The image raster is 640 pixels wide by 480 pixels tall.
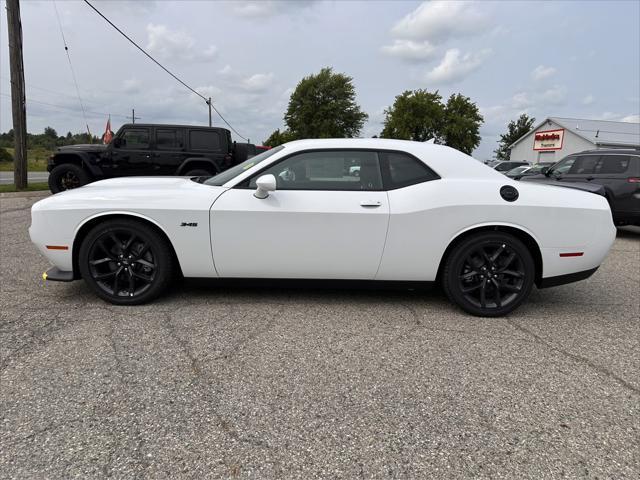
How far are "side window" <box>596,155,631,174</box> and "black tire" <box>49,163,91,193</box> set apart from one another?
35.7 ft

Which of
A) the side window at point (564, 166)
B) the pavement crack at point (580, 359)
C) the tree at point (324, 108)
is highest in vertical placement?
the tree at point (324, 108)

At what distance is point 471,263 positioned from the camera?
136 inches

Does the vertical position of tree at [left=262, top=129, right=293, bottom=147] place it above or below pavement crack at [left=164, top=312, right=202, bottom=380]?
above

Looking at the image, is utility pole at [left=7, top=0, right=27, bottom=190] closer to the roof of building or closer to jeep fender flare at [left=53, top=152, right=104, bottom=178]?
jeep fender flare at [left=53, top=152, right=104, bottom=178]

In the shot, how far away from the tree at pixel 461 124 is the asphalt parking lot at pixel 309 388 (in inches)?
2399

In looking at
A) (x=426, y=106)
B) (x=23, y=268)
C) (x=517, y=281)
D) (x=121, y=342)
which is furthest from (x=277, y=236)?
(x=426, y=106)

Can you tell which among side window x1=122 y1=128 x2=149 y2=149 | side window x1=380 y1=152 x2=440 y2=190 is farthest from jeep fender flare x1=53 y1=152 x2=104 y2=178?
side window x1=380 y1=152 x2=440 y2=190

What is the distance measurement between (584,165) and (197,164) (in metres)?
8.08

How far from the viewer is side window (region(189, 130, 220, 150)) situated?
9.94m

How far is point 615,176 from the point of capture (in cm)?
745

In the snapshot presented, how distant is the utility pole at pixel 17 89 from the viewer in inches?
432

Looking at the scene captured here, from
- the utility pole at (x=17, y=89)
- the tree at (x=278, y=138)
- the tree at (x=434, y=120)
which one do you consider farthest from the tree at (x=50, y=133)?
the utility pole at (x=17, y=89)

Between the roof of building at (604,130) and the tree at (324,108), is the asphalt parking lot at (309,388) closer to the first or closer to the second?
the roof of building at (604,130)

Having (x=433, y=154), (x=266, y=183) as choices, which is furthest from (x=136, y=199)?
(x=433, y=154)
